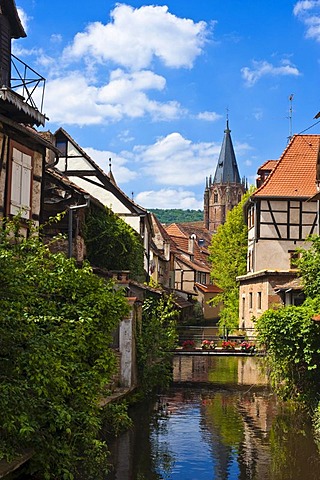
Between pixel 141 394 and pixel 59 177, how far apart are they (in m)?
7.41

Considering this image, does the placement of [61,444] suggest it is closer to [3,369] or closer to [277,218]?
[3,369]

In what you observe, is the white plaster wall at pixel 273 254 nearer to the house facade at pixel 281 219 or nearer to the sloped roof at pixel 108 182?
the house facade at pixel 281 219

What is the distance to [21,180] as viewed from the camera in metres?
16.0

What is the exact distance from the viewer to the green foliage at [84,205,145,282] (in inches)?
979

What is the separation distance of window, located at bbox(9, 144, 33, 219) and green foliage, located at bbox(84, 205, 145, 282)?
7.68 m

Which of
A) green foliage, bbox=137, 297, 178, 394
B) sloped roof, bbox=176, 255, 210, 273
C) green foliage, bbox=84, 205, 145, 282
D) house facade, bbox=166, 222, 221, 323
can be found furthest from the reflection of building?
sloped roof, bbox=176, 255, 210, 273

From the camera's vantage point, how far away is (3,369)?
842cm

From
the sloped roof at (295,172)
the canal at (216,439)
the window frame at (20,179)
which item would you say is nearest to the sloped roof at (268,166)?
the sloped roof at (295,172)

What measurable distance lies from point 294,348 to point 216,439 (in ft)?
10.4

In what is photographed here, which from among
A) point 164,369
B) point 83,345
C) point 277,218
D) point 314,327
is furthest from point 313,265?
point 277,218

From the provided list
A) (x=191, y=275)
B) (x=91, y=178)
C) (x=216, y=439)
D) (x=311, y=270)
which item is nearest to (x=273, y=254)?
(x=91, y=178)

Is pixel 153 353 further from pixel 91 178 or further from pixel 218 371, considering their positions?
pixel 91 178

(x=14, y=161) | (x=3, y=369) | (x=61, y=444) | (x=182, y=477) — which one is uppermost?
(x=14, y=161)

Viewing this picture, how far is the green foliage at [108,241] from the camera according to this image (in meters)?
24.9
